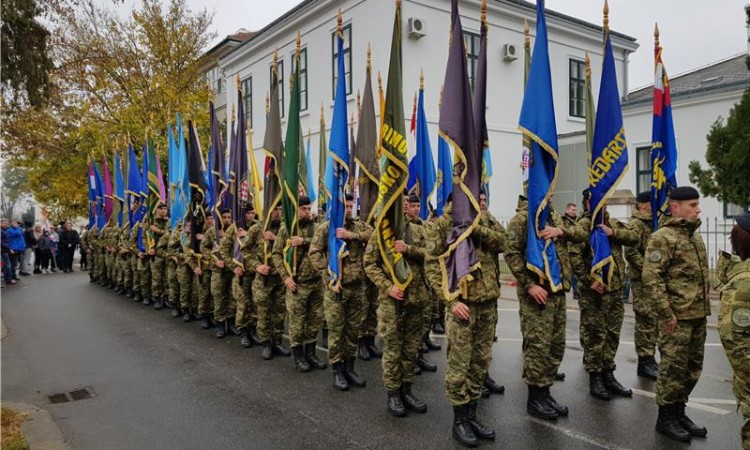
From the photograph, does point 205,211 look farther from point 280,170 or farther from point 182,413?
point 182,413

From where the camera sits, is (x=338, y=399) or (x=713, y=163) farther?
(x=713, y=163)

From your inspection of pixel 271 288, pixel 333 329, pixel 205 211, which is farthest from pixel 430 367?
pixel 205 211

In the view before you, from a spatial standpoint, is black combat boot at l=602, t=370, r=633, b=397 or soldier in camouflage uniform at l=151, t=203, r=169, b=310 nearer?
black combat boot at l=602, t=370, r=633, b=397

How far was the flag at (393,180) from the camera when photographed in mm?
5227

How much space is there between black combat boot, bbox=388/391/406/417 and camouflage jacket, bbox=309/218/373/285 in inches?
58.3

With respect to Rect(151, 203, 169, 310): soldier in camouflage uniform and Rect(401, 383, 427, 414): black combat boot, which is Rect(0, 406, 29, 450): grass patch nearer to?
Rect(401, 383, 427, 414): black combat boot

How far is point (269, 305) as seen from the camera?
24.7 feet

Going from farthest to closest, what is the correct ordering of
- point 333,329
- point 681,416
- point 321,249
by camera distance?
point 321,249 < point 333,329 < point 681,416

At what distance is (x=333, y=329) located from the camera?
6.04 meters

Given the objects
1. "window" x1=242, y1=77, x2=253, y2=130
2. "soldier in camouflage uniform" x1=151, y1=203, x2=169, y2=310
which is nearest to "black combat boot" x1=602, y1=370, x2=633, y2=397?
"soldier in camouflage uniform" x1=151, y1=203, x2=169, y2=310

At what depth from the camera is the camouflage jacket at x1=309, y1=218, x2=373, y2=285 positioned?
20.4ft

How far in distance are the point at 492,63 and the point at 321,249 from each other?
1528cm

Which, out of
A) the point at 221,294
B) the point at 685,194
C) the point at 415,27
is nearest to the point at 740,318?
the point at 685,194

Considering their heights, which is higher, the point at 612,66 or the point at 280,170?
the point at 612,66
